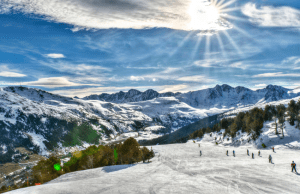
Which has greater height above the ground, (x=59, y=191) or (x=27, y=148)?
(x=59, y=191)

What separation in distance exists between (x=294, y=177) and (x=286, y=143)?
46287mm

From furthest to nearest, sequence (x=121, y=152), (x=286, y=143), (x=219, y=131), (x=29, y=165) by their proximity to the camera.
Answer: (x=29, y=165), (x=219, y=131), (x=286, y=143), (x=121, y=152)

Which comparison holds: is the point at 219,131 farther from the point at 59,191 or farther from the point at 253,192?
the point at 59,191

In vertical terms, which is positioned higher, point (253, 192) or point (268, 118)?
point (268, 118)

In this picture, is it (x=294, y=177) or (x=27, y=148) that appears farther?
(x=27, y=148)

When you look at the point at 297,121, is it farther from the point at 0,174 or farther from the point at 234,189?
the point at 0,174

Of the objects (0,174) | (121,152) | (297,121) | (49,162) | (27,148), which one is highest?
(297,121)

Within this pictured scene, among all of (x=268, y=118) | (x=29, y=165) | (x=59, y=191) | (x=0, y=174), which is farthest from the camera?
(x=29, y=165)

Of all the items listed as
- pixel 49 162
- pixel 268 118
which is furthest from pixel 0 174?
pixel 268 118

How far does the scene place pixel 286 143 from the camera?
62.8 m

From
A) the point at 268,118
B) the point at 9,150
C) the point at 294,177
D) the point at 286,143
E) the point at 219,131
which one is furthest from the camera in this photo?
the point at 9,150

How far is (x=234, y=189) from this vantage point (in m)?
22.9

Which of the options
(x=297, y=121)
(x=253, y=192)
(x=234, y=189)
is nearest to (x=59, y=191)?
(x=234, y=189)

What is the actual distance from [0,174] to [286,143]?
214298 mm
